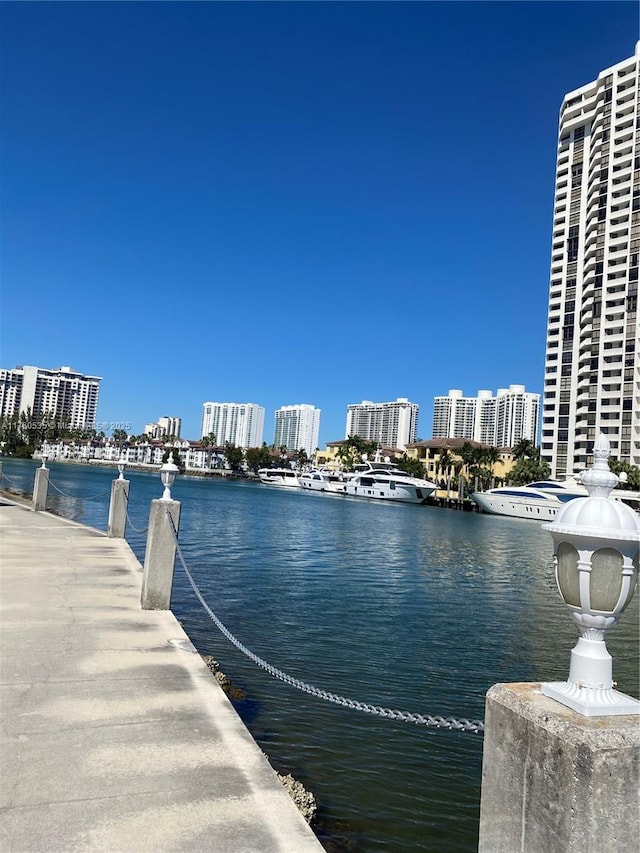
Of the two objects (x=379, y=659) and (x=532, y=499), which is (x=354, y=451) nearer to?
(x=532, y=499)

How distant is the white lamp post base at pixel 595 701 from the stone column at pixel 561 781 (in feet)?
0.10

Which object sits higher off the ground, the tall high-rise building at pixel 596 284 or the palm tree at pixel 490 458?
the tall high-rise building at pixel 596 284

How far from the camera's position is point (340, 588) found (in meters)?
18.7

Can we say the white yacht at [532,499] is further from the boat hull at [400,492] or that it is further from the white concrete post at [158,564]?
the white concrete post at [158,564]

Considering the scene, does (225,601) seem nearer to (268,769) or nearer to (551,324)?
(268,769)

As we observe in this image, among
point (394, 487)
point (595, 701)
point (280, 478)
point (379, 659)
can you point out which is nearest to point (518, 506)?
point (394, 487)

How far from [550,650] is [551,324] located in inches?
3711

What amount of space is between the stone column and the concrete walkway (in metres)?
1.59

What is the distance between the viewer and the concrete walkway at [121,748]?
359 cm

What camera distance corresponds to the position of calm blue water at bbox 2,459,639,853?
A: 6.24 meters

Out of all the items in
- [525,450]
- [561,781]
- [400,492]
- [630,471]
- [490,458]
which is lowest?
[400,492]

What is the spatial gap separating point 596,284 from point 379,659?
9369 centimetres

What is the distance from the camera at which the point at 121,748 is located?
4621 millimetres

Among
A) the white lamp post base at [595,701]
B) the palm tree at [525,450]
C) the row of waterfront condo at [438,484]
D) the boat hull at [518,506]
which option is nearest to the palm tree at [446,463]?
the row of waterfront condo at [438,484]
